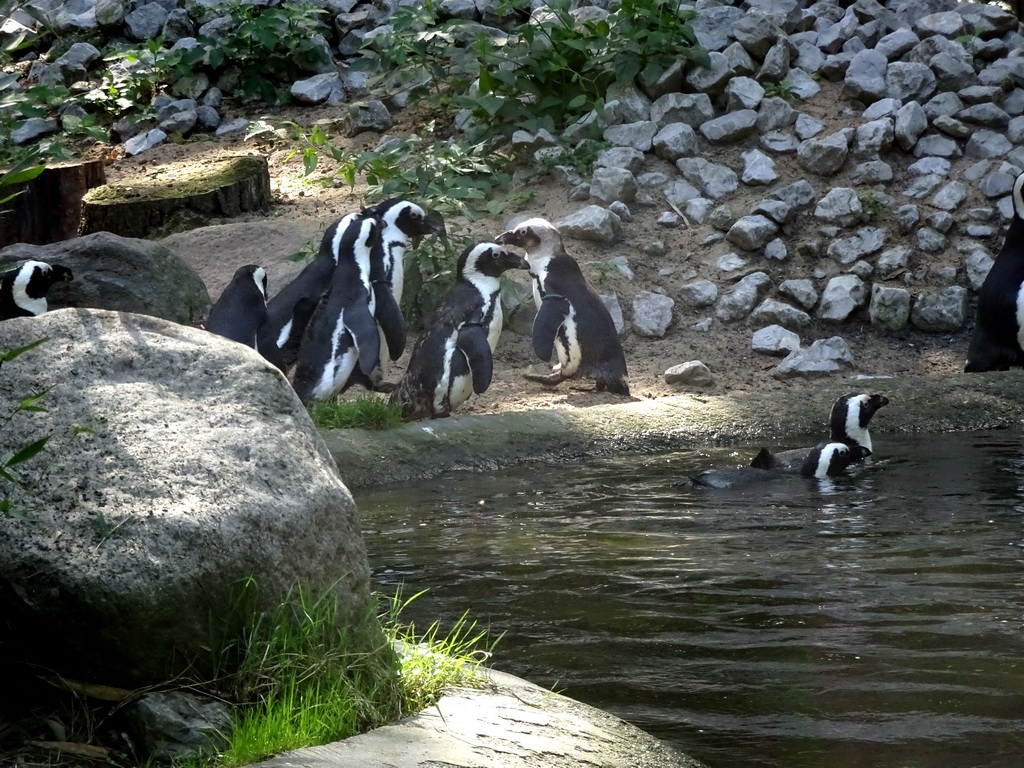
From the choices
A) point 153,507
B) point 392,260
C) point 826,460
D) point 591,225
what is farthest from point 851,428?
point 153,507

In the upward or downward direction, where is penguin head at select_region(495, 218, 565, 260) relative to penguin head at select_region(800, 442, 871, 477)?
upward

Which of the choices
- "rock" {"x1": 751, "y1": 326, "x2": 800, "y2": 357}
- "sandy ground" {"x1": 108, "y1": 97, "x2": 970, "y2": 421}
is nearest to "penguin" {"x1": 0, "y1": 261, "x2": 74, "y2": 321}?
"sandy ground" {"x1": 108, "y1": 97, "x2": 970, "y2": 421}

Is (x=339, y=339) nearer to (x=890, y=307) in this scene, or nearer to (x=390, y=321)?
(x=390, y=321)

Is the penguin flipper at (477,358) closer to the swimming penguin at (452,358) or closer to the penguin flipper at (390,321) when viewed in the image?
the swimming penguin at (452,358)

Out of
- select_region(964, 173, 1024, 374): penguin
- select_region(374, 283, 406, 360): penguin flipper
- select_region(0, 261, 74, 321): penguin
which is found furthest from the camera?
select_region(964, 173, 1024, 374): penguin

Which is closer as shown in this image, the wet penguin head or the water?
the water

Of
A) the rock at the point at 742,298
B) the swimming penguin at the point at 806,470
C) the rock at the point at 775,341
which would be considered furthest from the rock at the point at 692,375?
the swimming penguin at the point at 806,470

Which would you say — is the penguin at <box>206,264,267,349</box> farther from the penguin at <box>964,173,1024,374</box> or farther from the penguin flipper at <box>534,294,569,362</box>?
the penguin at <box>964,173,1024,374</box>

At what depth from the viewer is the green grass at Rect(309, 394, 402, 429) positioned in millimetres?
7031

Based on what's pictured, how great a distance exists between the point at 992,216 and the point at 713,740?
25.8ft

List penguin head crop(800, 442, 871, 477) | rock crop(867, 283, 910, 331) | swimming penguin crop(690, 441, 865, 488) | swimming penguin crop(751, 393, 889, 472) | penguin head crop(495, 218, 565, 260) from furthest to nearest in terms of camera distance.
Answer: rock crop(867, 283, 910, 331)
penguin head crop(495, 218, 565, 260)
swimming penguin crop(751, 393, 889, 472)
penguin head crop(800, 442, 871, 477)
swimming penguin crop(690, 441, 865, 488)

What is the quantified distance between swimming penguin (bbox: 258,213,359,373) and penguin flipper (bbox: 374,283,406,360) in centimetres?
36

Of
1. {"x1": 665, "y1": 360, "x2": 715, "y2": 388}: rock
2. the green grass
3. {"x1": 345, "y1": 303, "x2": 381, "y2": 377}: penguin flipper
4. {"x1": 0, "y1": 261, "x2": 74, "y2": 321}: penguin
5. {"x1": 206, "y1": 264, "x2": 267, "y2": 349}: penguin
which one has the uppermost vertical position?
{"x1": 0, "y1": 261, "x2": 74, "y2": 321}: penguin

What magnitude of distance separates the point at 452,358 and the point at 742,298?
2.60 m
